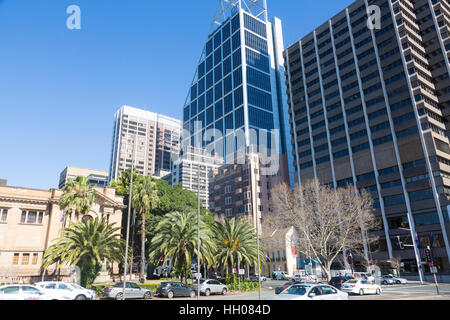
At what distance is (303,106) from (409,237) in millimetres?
43267

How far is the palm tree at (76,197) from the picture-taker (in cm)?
3825

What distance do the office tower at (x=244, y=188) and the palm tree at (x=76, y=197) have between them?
54.2 meters

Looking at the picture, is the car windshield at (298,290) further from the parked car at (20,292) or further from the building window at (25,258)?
the building window at (25,258)

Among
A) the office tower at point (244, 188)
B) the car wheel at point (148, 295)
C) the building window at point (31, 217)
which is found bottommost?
the car wheel at point (148, 295)

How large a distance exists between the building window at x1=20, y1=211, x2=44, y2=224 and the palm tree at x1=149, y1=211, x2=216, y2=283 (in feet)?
65.8

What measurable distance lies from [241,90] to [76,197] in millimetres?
111886

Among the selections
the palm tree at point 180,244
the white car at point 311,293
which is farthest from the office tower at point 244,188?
the white car at point 311,293

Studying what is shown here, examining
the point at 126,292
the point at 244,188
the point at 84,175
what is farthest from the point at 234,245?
the point at 84,175

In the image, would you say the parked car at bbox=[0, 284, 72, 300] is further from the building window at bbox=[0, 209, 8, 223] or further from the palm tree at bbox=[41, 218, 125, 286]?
the building window at bbox=[0, 209, 8, 223]

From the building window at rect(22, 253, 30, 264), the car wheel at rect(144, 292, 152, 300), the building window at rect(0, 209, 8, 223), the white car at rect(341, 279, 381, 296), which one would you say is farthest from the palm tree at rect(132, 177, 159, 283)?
the white car at rect(341, 279, 381, 296)

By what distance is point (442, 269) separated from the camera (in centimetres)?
5650

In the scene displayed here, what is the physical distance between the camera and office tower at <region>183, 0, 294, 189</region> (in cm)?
13875


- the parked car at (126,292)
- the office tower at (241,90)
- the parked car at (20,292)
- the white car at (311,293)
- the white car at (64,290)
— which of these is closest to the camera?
the white car at (311,293)
